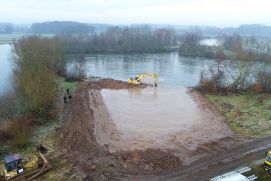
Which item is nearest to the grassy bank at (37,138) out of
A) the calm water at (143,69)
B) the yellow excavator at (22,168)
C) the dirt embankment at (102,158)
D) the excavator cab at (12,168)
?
the dirt embankment at (102,158)

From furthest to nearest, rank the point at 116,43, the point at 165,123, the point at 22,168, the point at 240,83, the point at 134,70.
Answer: the point at 116,43, the point at 134,70, the point at 240,83, the point at 165,123, the point at 22,168

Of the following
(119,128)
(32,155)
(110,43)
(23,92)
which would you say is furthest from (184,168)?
(110,43)

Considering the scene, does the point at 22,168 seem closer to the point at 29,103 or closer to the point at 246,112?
the point at 29,103

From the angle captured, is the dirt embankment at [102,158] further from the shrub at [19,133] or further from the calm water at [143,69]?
the calm water at [143,69]

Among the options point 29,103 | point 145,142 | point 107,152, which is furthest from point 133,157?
point 29,103

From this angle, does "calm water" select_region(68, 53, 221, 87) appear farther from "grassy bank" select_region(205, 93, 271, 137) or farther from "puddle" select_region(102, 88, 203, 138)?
"grassy bank" select_region(205, 93, 271, 137)

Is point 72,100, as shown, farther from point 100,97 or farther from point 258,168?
point 258,168
